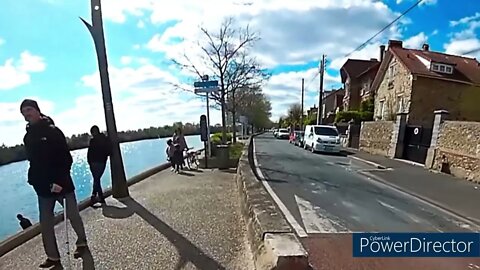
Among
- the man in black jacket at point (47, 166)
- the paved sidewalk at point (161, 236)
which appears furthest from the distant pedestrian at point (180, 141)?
the man in black jacket at point (47, 166)

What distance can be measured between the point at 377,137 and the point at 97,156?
20.2m

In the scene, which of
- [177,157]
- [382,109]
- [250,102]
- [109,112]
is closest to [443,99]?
[382,109]

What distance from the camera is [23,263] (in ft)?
16.0

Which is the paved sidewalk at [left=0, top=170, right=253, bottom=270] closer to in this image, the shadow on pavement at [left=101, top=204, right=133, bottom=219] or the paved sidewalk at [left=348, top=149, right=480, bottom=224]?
the shadow on pavement at [left=101, top=204, right=133, bottom=219]

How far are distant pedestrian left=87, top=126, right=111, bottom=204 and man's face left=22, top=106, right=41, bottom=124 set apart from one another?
415 cm

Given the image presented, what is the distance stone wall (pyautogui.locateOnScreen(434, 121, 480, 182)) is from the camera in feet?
45.3

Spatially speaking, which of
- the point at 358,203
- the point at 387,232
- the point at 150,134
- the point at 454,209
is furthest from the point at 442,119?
the point at 150,134

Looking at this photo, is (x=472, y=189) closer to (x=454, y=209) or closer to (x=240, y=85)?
(x=454, y=209)

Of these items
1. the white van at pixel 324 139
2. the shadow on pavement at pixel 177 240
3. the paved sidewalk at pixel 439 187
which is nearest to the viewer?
the shadow on pavement at pixel 177 240

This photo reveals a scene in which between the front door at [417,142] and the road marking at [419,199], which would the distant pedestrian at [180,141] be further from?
the front door at [417,142]

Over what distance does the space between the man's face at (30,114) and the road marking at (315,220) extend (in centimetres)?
446

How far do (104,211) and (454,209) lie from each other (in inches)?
309

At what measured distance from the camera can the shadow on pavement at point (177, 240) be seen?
4711mm

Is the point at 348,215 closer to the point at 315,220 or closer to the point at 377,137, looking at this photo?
the point at 315,220
